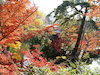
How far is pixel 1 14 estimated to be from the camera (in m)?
3.19

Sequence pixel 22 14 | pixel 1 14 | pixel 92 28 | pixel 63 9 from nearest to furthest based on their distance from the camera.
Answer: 1. pixel 1 14
2. pixel 22 14
3. pixel 63 9
4. pixel 92 28

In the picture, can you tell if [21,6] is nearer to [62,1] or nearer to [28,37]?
[62,1]

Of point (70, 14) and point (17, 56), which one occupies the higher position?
point (70, 14)

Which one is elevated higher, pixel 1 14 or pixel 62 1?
pixel 62 1

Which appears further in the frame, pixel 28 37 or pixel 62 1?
pixel 28 37

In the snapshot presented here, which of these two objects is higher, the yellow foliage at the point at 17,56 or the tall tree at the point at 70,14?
the tall tree at the point at 70,14

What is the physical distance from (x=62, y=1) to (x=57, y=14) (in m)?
1.28

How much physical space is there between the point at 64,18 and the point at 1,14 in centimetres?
651

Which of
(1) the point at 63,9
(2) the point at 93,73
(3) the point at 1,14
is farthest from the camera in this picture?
(1) the point at 63,9

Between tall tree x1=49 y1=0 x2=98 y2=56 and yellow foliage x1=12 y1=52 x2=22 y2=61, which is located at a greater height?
tall tree x1=49 y1=0 x2=98 y2=56

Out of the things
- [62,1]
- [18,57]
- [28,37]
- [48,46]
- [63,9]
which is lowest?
[18,57]

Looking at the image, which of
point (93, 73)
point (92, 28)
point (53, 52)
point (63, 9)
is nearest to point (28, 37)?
point (53, 52)

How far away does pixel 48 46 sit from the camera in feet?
39.3

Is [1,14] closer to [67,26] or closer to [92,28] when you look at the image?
[67,26]
